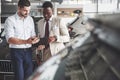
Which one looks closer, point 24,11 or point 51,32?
point 24,11

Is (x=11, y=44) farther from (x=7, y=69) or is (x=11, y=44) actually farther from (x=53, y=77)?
(x=53, y=77)

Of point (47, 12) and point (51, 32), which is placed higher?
point (47, 12)

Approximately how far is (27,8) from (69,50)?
230cm

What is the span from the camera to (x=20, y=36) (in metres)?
5.09

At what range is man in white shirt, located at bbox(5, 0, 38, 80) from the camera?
16.5 ft

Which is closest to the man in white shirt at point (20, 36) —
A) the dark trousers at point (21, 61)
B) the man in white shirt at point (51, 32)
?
the dark trousers at point (21, 61)

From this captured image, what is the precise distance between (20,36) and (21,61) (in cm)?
38

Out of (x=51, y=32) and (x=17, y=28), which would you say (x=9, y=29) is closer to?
(x=17, y=28)

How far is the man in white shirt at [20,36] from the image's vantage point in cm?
502

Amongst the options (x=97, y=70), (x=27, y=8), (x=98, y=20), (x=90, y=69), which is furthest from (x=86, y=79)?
(x=27, y=8)

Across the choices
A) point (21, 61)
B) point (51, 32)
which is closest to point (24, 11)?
point (51, 32)

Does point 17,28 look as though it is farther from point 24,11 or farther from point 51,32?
point 51,32

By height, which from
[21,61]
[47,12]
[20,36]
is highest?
[47,12]

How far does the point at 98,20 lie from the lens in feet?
7.50
